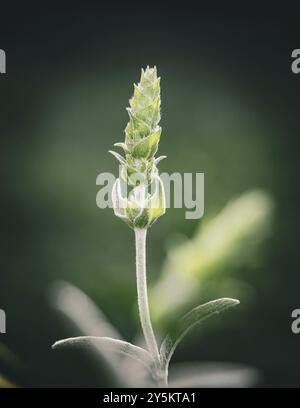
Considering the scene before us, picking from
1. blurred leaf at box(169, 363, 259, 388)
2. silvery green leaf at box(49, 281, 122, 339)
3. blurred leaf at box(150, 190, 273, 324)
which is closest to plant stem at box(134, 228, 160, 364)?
blurred leaf at box(150, 190, 273, 324)

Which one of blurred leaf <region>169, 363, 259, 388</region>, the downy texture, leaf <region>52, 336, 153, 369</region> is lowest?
blurred leaf <region>169, 363, 259, 388</region>

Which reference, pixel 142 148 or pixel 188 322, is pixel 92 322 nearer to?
pixel 188 322

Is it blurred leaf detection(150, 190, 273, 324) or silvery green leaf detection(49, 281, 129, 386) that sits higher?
blurred leaf detection(150, 190, 273, 324)

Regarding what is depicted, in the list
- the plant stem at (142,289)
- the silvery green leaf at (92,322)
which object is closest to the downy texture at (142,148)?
the plant stem at (142,289)

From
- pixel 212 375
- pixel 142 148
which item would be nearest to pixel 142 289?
pixel 142 148

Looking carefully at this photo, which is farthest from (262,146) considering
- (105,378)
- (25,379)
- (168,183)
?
(25,379)

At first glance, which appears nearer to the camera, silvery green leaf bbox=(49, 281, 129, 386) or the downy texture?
the downy texture

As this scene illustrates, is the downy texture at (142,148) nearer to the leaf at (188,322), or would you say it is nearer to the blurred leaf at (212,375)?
the leaf at (188,322)

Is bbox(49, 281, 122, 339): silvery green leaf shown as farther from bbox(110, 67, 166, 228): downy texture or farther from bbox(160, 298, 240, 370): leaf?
bbox(110, 67, 166, 228): downy texture
